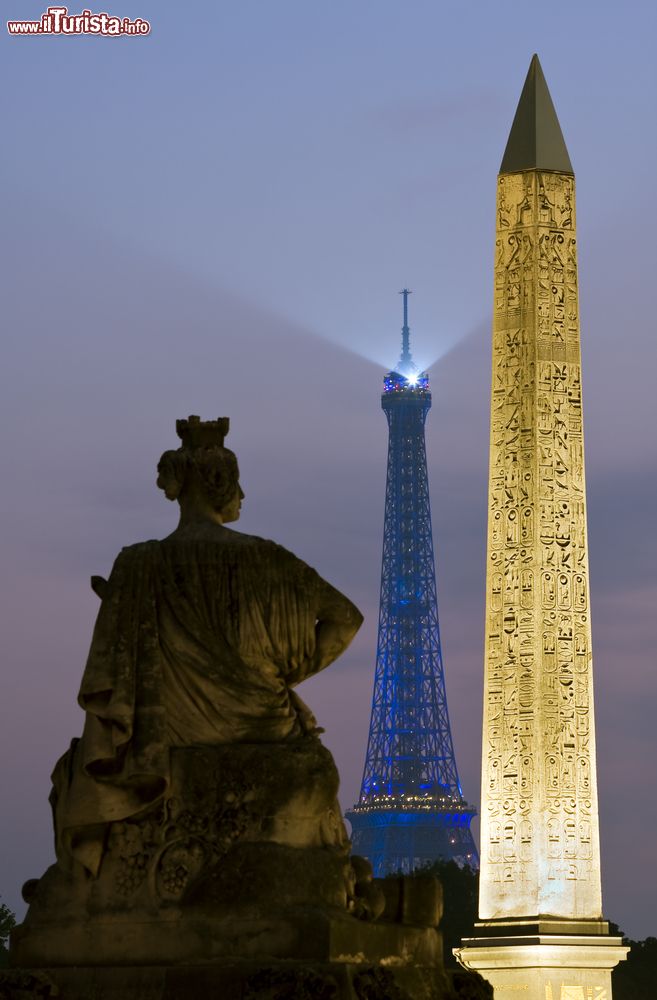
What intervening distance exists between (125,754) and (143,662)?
0.41 m

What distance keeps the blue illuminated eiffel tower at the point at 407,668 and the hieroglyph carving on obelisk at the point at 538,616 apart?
1874 inches

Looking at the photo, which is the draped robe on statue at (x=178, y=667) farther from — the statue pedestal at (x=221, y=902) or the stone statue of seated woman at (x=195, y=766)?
the statue pedestal at (x=221, y=902)

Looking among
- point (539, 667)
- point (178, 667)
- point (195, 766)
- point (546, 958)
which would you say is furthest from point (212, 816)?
point (546, 958)

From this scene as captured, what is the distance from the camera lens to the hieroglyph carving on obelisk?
108 feet

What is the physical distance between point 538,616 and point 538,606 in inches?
4.4

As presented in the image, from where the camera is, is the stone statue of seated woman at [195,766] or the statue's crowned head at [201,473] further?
the statue's crowned head at [201,473]

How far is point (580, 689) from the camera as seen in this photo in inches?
1309

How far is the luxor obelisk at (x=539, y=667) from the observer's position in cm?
3288

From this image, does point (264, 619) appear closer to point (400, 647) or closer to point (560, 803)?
point (560, 803)

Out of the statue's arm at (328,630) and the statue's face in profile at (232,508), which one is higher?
the statue's face in profile at (232,508)

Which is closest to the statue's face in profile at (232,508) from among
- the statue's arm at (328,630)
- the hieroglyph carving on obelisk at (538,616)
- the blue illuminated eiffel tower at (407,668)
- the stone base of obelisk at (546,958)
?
the statue's arm at (328,630)

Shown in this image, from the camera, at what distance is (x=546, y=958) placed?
33.1 metres

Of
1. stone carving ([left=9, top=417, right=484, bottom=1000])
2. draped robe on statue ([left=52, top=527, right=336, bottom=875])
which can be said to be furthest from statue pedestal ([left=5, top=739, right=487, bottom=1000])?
draped robe on statue ([left=52, top=527, right=336, bottom=875])

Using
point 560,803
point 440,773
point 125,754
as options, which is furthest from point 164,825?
point 440,773
